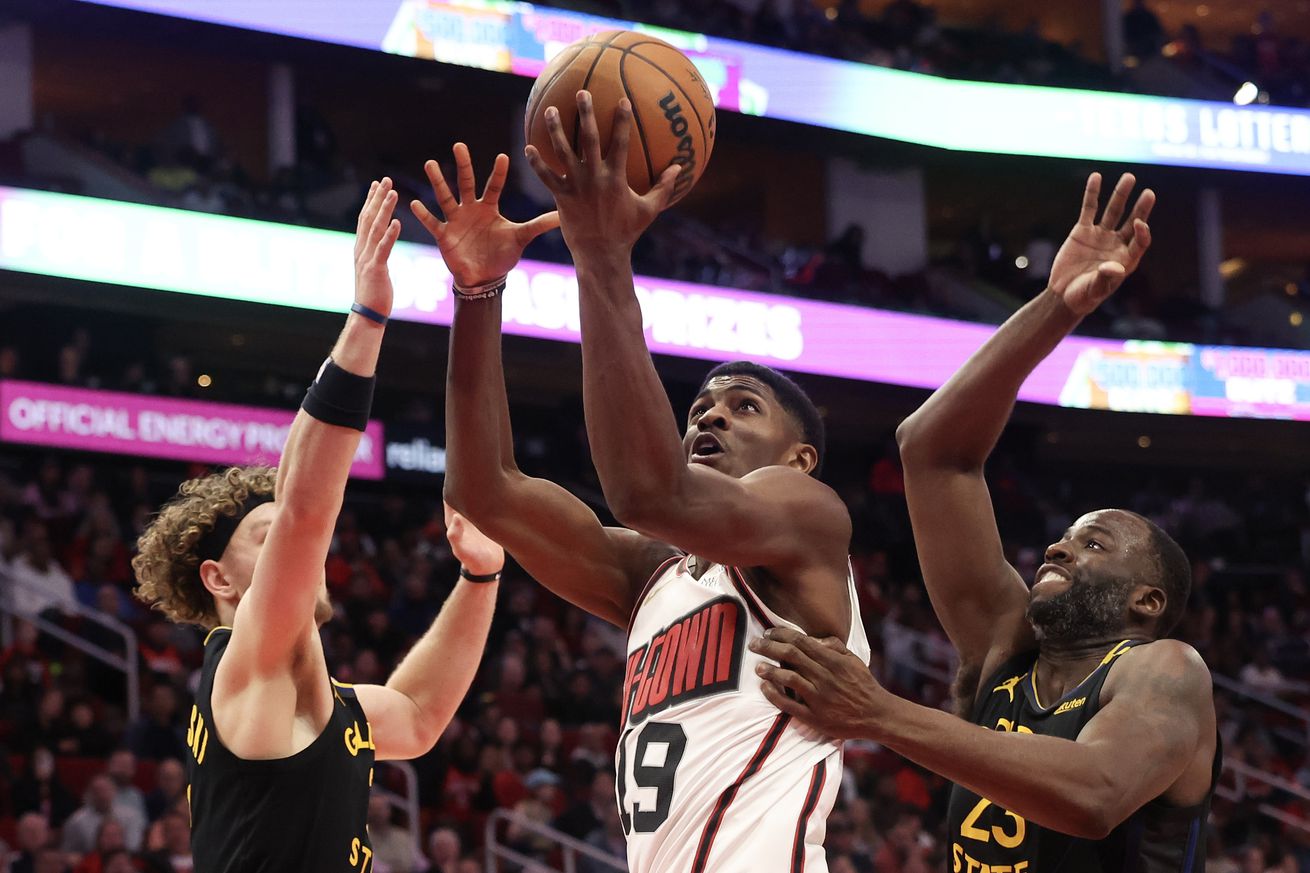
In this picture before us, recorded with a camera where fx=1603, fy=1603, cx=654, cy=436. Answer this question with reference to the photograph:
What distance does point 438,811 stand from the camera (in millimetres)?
10789

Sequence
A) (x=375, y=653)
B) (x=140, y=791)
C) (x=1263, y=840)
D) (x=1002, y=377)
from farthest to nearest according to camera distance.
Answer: (x=1263, y=840) < (x=375, y=653) < (x=140, y=791) < (x=1002, y=377)

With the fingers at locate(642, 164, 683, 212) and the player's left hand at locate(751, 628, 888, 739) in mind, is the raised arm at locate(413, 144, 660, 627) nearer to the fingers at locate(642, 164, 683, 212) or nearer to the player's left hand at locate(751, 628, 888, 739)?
the fingers at locate(642, 164, 683, 212)

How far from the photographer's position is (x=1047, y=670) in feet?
12.3

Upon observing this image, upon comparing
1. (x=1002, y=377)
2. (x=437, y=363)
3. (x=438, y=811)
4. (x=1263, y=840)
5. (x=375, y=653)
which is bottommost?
(x=1263, y=840)

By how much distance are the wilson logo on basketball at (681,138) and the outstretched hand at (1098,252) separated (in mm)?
841

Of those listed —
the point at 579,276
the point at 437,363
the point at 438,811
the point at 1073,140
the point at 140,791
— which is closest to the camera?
the point at 579,276

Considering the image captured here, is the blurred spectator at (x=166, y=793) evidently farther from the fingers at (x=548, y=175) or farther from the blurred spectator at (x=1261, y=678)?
the blurred spectator at (x=1261, y=678)

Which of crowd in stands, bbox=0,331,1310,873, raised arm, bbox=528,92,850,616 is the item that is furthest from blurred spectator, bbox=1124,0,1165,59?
raised arm, bbox=528,92,850,616

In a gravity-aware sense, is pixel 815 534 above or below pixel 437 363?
below

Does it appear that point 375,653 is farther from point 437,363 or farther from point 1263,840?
point 437,363

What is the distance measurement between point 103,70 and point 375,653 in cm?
1238

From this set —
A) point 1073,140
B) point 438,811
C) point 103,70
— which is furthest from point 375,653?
point 1073,140

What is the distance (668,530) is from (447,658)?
156 cm

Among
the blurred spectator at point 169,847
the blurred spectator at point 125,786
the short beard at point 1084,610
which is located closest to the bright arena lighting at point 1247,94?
the blurred spectator at point 125,786
